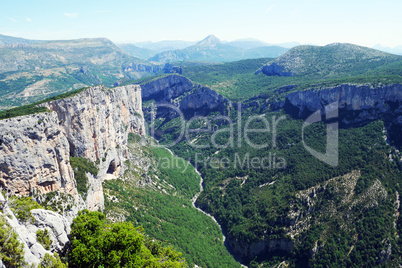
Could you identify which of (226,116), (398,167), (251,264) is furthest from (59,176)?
(226,116)

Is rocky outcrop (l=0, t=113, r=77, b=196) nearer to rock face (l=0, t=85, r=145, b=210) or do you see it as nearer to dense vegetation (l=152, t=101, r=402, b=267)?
rock face (l=0, t=85, r=145, b=210)

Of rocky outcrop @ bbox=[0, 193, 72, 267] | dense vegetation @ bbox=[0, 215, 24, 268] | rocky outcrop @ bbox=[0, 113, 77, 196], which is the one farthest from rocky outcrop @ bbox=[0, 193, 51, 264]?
rocky outcrop @ bbox=[0, 113, 77, 196]

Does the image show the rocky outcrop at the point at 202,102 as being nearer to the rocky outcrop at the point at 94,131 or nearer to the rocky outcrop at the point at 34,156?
the rocky outcrop at the point at 94,131

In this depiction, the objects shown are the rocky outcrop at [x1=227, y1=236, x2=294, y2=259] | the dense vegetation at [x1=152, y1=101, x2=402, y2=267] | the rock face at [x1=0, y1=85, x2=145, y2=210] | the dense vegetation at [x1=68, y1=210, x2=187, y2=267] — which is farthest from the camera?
the rocky outcrop at [x1=227, y1=236, x2=294, y2=259]

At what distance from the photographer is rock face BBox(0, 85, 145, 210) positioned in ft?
140

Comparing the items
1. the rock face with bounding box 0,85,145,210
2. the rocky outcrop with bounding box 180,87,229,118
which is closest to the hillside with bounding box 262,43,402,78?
the rocky outcrop with bounding box 180,87,229,118

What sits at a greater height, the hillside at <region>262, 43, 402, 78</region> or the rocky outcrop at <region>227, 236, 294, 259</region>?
the hillside at <region>262, 43, 402, 78</region>

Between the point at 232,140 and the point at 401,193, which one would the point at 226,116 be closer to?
the point at 232,140

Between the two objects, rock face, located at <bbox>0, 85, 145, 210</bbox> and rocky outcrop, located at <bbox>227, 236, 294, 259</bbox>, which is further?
rocky outcrop, located at <bbox>227, 236, 294, 259</bbox>

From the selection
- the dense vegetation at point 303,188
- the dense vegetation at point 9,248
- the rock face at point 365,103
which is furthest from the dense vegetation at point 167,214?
the rock face at point 365,103

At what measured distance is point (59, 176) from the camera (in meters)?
50.0

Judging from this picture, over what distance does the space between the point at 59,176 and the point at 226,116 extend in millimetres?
127955

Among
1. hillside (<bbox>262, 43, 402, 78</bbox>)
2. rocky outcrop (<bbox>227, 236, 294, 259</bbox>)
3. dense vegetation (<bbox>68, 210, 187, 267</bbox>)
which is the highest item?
hillside (<bbox>262, 43, 402, 78</bbox>)

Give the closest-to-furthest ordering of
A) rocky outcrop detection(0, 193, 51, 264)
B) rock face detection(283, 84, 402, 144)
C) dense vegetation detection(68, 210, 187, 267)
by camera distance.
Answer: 1. rocky outcrop detection(0, 193, 51, 264)
2. dense vegetation detection(68, 210, 187, 267)
3. rock face detection(283, 84, 402, 144)
